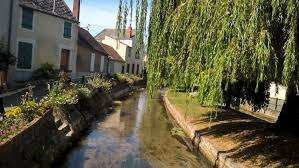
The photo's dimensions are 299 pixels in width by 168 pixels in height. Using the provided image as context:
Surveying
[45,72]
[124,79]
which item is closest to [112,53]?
[124,79]

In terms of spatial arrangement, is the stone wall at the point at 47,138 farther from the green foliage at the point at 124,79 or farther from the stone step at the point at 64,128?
the green foliage at the point at 124,79

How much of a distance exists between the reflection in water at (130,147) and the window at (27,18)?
7.68 meters

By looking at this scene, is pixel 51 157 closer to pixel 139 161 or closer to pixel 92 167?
pixel 92 167

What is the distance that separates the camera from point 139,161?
49.5 feet

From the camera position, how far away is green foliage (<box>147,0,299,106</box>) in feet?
28.3

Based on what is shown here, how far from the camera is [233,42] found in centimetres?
887

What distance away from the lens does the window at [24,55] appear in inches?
1017

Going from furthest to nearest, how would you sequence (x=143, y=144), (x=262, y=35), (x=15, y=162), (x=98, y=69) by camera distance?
(x=98, y=69) → (x=143, y=144) → (x=15, y=162) → (x=262, y=35)

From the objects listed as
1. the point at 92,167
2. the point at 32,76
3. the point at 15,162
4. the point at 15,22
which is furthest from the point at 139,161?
the point at 32,76

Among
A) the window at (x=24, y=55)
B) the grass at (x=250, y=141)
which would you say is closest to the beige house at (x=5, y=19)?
the window at (x=24, y=55)

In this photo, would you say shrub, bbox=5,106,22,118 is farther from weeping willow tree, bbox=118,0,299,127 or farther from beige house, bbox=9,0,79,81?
beige house, bbox=9,0,79,81

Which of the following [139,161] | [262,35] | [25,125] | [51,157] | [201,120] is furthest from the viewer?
[201,120]

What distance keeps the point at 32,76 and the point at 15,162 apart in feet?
58.7

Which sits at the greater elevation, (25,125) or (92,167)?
(25,125)
